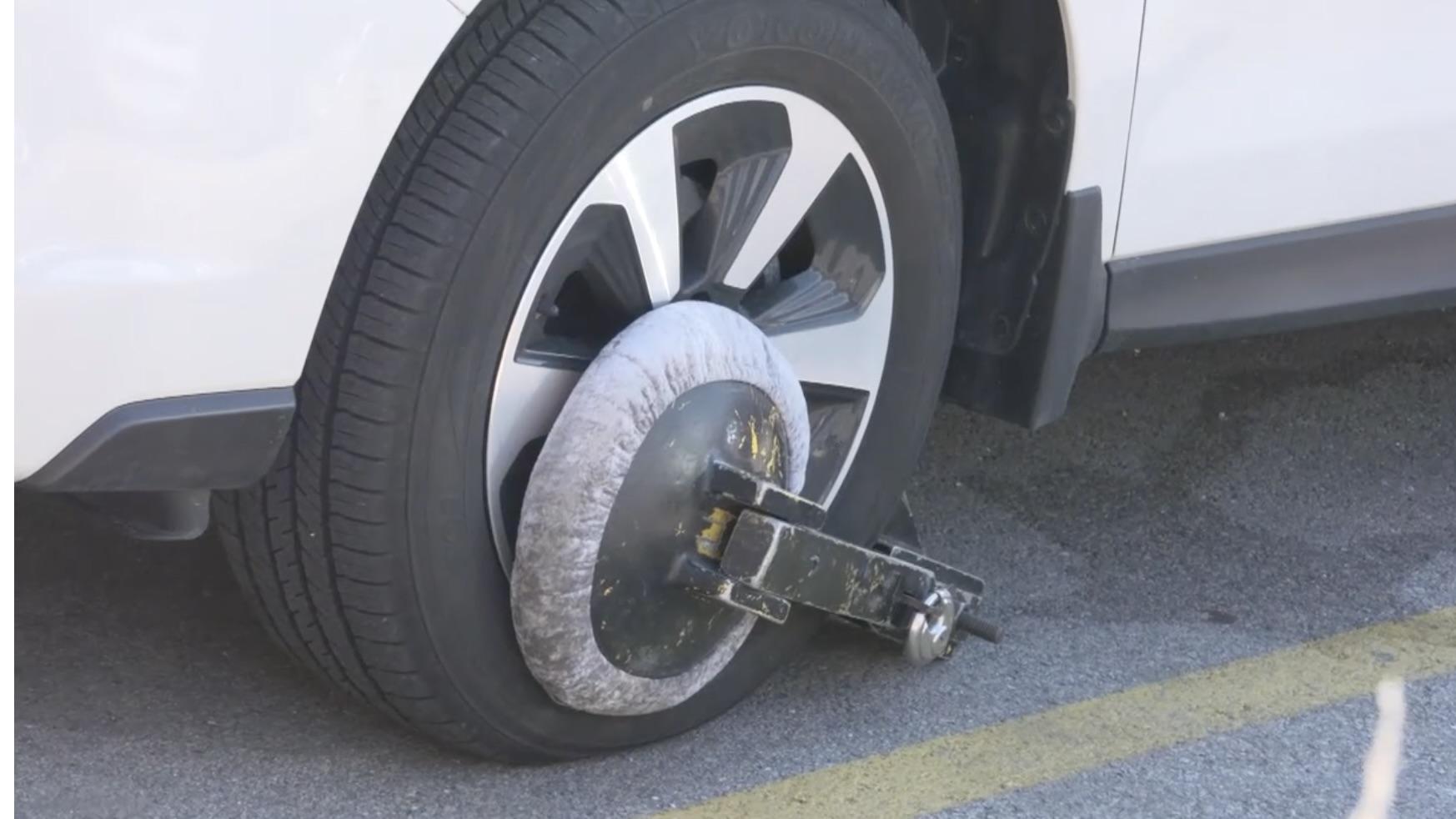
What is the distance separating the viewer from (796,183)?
2.05 meters

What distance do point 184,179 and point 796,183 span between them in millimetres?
782

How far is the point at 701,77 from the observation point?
1.89 metres

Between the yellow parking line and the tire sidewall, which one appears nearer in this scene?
the tire sidewall

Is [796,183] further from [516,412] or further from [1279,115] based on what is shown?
[1279,115]

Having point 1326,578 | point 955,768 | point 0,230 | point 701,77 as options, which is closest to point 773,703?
point 955,768

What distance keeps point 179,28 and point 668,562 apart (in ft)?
2.69

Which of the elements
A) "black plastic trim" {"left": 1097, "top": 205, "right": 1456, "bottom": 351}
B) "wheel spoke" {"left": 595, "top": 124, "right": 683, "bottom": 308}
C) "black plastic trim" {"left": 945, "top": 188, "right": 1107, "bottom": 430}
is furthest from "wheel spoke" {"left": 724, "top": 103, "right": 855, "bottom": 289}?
"black plastic trim" {"left": 1097, "top": 205, "right": 1456, "bottom": 351}

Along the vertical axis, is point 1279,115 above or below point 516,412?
above

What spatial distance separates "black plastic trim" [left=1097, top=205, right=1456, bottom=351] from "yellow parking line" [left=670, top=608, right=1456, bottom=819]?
19.2 inches

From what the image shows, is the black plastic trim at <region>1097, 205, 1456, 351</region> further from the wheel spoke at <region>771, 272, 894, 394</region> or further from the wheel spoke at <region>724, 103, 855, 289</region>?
the wheel spoke at <region>724, 103, 855, 289</region>

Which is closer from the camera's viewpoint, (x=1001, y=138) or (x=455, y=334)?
(x=455, y=334)

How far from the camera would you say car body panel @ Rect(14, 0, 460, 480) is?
4.69ft

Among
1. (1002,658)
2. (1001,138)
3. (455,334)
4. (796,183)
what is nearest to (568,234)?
(455,334)

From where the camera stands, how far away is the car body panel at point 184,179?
1.43 meters
